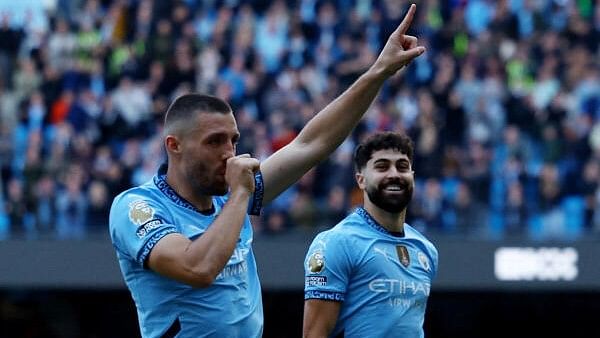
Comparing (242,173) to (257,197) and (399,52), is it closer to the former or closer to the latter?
(257,197)

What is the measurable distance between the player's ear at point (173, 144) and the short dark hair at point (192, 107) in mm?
41

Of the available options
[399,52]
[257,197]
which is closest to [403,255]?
[257,197]

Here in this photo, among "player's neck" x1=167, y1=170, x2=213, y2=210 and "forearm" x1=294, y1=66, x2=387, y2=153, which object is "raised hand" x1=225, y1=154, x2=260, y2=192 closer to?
"player's neck" x1=167, y1=170, x2=213, y2=210

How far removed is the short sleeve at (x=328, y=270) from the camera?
6305 mm

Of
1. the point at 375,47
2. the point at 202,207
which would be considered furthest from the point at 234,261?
the point at 375,47

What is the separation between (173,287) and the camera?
4789mm

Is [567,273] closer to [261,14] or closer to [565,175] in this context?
[565,175]

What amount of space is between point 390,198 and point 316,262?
504mm

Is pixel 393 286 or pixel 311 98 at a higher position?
pixel 311 98

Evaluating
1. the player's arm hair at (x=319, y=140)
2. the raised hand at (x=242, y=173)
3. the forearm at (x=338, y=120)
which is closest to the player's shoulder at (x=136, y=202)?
the raised hand at (x=242, y=173)

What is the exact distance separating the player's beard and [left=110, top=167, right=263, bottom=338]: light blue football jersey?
172 centimetres

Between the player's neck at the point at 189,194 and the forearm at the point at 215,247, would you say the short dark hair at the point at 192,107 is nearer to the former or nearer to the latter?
the player's neck at the point at 189,194

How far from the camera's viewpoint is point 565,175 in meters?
14.5

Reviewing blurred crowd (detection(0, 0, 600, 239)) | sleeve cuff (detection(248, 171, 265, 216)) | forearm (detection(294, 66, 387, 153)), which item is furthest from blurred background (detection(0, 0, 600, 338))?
sleeve cuff (detection(248, 171, 265, 216))
